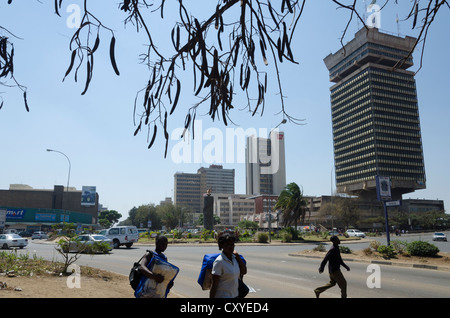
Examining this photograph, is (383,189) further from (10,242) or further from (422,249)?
(10,242)

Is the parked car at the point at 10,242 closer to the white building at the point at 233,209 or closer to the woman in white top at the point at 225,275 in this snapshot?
the woman in white top at the point at 225,275

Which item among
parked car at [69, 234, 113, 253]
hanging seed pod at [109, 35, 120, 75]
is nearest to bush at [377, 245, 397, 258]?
parked car at [69, 234, 113, 253]

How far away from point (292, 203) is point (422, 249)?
25061 mm

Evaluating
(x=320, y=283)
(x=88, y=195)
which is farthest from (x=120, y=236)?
(x=88, y=195)

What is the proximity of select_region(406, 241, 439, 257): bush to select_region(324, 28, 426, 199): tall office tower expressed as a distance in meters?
102

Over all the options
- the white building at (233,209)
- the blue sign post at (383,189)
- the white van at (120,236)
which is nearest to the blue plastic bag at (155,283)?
the blue sign post at (383,189)

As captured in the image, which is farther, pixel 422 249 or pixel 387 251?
pixel 387 251

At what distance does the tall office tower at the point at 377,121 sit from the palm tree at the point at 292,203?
7930 centimetres

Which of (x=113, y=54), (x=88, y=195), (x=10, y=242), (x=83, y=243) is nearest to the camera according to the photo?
(x=113, y=54)

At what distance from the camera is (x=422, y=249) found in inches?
682

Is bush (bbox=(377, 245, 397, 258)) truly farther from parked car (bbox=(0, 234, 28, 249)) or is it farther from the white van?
parked car (bbox=(0, 234, 28, 249))

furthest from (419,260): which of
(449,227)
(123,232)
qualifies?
(449,227)

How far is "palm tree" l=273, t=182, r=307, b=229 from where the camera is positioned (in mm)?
42403
